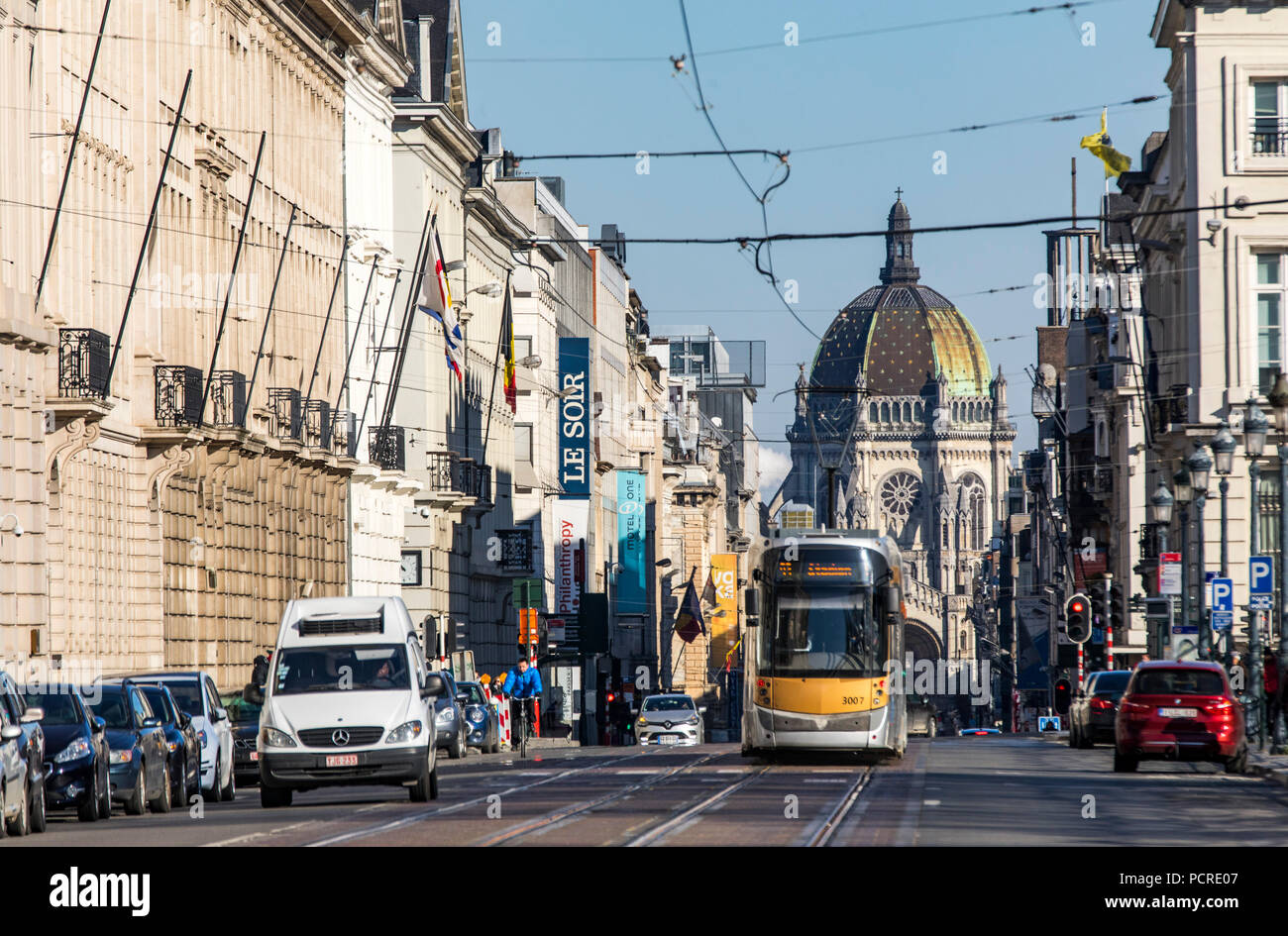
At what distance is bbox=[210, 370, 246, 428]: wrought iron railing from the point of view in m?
47.6

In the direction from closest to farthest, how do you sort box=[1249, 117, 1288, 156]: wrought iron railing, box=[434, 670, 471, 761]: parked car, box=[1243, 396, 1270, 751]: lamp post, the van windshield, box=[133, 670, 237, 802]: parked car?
the van windshield < box=[133, 670, 237, 802]: parked car < box=[1243, 396, 1270, 751]: lamp post < box=[434, 670, 471, 761]: parked car < box=[1249, 117, 1288, 156]: wrought iron railing

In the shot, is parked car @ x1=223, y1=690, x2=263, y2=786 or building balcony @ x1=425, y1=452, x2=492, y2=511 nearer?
parked car @ x1=223, y1=690, x2=263, y2=786

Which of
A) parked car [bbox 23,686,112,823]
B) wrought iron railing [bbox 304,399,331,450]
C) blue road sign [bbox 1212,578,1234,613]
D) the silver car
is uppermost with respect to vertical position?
wrought iron railing [bbox 304,399,331,450]

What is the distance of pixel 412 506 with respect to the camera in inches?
2687

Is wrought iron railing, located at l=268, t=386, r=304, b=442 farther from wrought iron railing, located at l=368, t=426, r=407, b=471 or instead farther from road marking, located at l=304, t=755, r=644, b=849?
road marking, located at l=304, t=755, r=644, b=849

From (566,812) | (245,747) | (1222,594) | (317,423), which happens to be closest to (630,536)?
(317,423)

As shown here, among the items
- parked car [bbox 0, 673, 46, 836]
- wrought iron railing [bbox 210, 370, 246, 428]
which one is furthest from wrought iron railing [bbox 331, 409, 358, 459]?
parked car [bbox 0, 673, 46, 836]

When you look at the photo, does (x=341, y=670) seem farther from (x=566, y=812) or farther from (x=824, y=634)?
(x=824, y=634)

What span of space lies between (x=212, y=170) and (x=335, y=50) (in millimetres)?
13002

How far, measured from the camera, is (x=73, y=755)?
25.8 m

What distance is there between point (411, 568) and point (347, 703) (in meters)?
41.6

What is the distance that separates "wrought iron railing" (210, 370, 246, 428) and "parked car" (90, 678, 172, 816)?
18089 mm

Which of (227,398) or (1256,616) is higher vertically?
(227,398)
